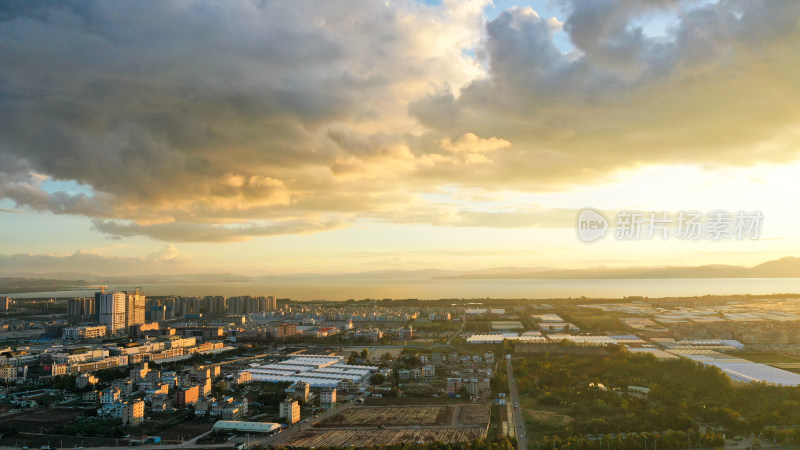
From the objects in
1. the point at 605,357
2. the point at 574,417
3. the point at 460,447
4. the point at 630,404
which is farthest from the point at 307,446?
the point at 605,357

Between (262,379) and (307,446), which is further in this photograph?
(262,379)

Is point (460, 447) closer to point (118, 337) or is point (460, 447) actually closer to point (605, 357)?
point (605, 357)

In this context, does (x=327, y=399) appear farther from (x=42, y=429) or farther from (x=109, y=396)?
(x=42, y=429)

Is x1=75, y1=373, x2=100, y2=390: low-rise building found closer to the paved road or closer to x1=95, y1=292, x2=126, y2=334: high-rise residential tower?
the paved road

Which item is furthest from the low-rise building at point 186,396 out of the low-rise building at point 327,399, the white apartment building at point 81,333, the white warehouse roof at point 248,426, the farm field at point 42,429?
the white apartment building at point 81,333

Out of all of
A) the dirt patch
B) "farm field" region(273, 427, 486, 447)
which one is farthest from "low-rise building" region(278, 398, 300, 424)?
the dirt patch

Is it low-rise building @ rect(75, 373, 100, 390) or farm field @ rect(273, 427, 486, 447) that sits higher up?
farm field @ rect(273, 427, 486, 447)

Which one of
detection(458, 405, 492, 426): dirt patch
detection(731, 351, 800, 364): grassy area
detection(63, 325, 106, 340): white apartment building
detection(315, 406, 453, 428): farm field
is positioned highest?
detection(731, 351, 800, 364): grassy area
